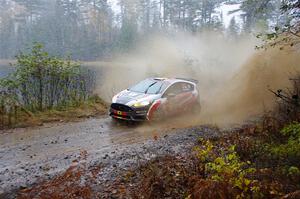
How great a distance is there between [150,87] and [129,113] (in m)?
1.92

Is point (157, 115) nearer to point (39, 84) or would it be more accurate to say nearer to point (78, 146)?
point (78, 146)

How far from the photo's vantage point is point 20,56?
13.2 m

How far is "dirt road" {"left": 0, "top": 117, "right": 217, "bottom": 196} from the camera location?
283 inches

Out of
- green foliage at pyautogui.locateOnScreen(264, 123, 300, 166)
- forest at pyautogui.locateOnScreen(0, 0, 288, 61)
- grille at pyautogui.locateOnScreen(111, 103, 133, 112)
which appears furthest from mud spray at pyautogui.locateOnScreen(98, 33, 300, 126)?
forest at pyautogui.locateOnScreen(0, 0, 288, 61)

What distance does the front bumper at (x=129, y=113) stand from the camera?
12086 millimetres

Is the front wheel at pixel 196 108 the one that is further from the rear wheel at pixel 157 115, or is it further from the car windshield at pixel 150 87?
the rear wheel at pixel 157 115

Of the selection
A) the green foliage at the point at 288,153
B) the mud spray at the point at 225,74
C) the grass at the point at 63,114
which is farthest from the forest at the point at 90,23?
the green foliage at the point at 288,153

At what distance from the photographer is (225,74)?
3262 centimetres

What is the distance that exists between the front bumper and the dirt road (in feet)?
1.04

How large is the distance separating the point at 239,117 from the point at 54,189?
1068 centimetres

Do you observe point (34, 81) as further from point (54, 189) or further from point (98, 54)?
point (98, 54)

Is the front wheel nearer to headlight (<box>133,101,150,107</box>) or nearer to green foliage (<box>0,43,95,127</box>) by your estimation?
headlight (<box>133,101,150,107</box>)

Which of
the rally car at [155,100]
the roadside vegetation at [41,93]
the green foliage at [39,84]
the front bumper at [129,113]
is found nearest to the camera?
the roadside vegetation at [41,93]

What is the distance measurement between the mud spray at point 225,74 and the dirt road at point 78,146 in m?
2.64
